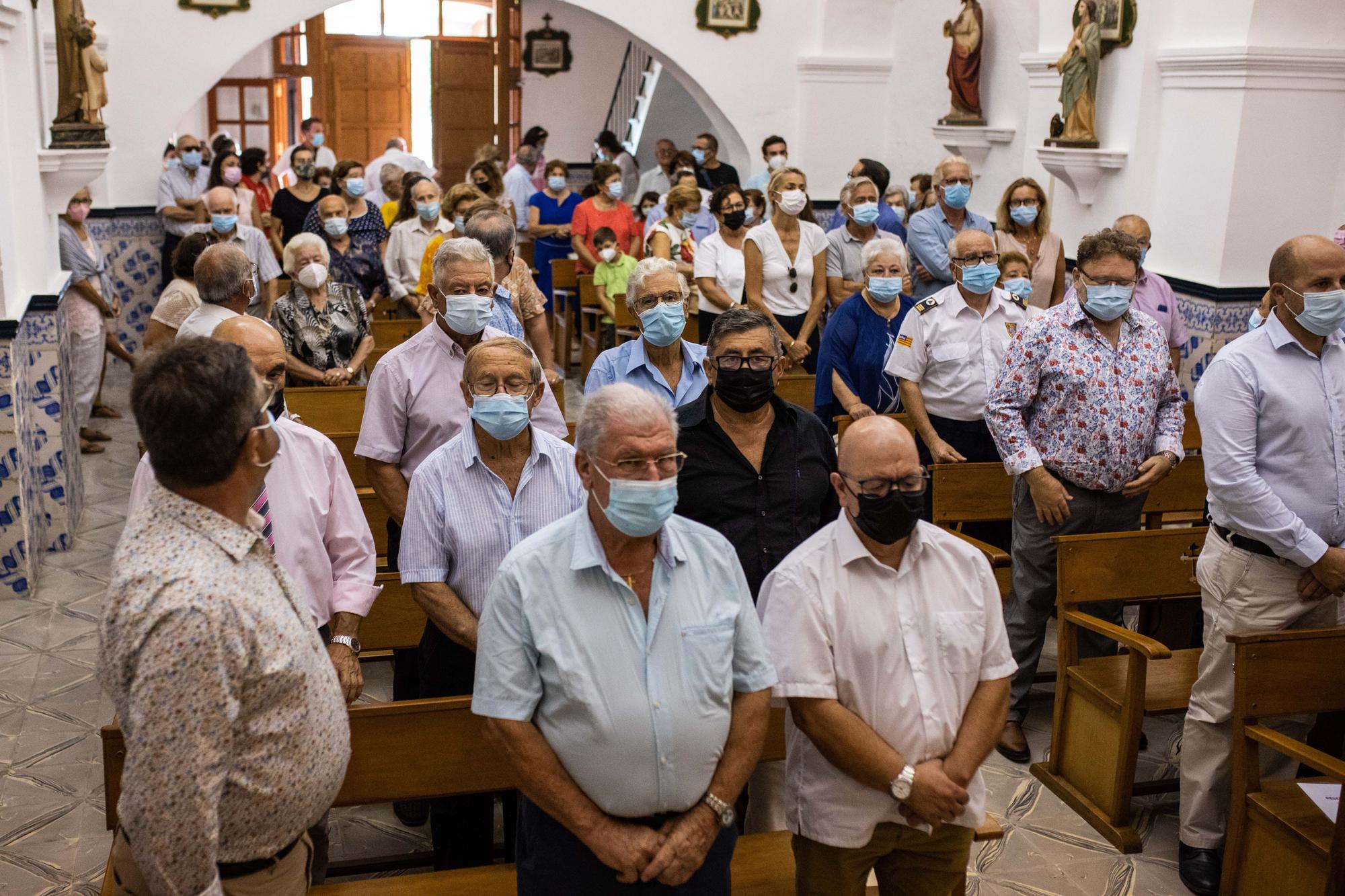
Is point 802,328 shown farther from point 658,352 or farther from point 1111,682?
point 1111,682

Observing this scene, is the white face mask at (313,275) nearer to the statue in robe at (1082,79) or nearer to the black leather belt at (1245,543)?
the black leather belt at (1245,543)

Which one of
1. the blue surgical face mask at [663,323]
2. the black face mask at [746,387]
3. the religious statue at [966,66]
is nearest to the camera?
the black face mask at [746,387]

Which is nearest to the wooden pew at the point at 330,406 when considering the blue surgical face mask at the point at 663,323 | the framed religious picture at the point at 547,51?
the blue surgical face mask at the point at 663,323

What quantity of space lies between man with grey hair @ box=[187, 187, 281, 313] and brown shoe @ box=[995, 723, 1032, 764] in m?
4.98

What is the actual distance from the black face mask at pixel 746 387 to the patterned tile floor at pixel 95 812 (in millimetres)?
1503

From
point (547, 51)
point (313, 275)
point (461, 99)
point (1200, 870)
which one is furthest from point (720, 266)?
point (461, 99)

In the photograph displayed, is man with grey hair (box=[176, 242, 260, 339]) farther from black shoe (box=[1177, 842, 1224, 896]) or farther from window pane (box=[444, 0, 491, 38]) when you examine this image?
window pane (box=[444, 0, 491, 38])

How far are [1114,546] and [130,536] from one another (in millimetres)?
2962

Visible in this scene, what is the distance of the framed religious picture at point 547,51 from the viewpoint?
16391mm

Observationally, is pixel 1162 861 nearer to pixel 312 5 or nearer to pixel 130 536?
pixel 130 536

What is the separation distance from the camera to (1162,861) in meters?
3.70

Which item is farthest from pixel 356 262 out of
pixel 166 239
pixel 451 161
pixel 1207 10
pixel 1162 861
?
pixel 451 161

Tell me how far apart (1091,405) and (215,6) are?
28.5ft

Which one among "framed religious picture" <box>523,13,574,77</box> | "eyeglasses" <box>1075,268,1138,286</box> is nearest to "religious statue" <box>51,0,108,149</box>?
"eyeglasses" <box>1075,268,1138,286</box>
